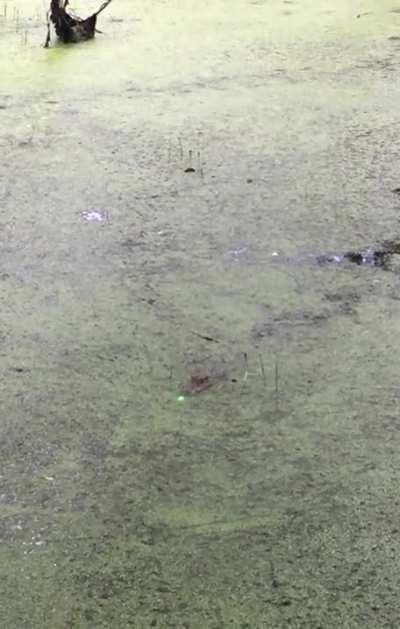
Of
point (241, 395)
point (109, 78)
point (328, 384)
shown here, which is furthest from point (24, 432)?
point (109, 78)

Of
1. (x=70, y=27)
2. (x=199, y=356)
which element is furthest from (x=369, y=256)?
(x=70, y=27)

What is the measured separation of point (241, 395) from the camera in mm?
1562

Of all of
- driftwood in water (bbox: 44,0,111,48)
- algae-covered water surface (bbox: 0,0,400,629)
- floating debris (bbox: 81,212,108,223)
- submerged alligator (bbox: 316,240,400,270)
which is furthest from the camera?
driftwood in water (bbox: 44,0,111,48)

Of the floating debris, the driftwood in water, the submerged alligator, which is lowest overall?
the floating debris

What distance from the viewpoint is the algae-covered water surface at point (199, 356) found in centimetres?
118

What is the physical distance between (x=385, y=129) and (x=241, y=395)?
1542 millimetres

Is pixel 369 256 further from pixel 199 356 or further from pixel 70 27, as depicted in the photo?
pixel 70 27

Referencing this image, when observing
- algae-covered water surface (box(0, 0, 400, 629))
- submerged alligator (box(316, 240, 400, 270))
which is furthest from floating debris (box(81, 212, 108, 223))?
submerged alligator (box(316, 240, 400, 270))

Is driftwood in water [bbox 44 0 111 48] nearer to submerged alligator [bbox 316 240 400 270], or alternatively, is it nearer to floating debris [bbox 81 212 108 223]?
floating debris [bbox 81 212 108 223]

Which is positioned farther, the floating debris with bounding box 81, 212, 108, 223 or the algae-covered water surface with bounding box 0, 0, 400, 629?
the floating debris with bounding box 81, 212, 108, 223

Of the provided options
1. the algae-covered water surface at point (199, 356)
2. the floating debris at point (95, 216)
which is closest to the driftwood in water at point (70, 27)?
the algae-covered water surface at point (199, 356)

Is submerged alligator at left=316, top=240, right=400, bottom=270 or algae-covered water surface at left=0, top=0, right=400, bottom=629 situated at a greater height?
submerged alligator at left=316, top=240, right=400, bottom=270

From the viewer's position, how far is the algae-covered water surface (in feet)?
3.89

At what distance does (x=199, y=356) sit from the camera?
1674mm
